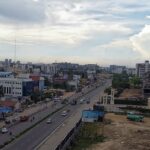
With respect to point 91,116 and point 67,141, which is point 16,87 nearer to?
point 91,116

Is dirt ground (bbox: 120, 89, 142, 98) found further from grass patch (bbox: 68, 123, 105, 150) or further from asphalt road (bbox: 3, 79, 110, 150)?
grass patch (bbox: 68, 123, 105, 150)

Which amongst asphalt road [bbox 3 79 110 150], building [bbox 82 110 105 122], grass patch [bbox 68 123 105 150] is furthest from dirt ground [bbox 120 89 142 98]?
grass patch [bbox 68 123 105 150]

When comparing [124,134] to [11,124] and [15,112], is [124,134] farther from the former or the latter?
[15,112]

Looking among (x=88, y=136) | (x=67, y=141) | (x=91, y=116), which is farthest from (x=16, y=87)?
(x=67, y=141)

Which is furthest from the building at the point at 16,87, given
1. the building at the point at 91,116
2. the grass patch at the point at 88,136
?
the grass patch at the point at 88,136

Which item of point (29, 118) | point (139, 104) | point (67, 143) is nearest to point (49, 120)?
point (29, 118)
